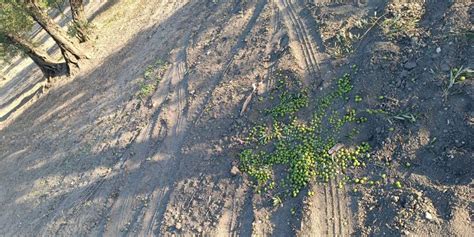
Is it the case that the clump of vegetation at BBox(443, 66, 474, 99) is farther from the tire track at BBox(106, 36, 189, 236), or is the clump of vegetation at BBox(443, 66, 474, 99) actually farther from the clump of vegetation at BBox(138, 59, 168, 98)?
the clump of vegetation at BBox(138, 59, 168, 98)

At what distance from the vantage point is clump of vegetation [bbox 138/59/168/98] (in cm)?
925

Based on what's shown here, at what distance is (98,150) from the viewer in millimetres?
8711

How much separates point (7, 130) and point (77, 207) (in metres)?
6.73

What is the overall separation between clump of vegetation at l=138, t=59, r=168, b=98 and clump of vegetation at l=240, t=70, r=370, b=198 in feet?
11.5

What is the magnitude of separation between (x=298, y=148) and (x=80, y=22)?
10.4 m

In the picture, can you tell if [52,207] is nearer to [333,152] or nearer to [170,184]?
[170,184]

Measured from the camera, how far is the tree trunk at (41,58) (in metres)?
11.8

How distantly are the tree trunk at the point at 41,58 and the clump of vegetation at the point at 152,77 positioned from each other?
4.57m

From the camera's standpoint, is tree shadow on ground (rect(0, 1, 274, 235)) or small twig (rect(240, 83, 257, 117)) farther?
tree shadow on ground (rect(0, 1, 274, 235))

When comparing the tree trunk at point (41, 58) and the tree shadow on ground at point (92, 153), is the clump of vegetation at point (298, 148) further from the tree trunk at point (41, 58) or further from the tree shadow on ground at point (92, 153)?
the tree trunk at point (41, 58)

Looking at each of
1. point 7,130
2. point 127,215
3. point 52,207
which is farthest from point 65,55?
point 127,215

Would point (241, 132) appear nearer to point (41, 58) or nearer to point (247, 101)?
point (247, 101)

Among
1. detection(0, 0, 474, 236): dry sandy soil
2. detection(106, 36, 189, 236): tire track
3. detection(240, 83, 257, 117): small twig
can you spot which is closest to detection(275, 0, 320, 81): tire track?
detection(0, 0, 474, 236): dry sandy soil

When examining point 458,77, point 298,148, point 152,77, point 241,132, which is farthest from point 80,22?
point 458,77
